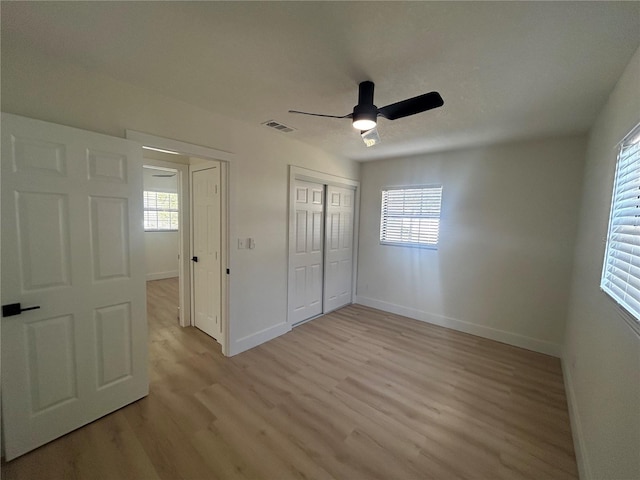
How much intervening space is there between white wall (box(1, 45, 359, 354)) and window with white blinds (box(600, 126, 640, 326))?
2.70 metres

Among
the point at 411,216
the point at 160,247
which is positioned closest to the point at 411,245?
the point at 411,216

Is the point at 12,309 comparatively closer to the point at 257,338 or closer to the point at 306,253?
the point at 257,338

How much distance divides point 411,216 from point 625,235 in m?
→ 2.72

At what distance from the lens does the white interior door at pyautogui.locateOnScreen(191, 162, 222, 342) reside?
10.0 feet

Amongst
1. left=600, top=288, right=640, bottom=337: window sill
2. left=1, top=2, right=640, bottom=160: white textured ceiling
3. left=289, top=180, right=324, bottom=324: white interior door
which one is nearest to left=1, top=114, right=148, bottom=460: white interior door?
left=1, top=2, right=640, bottom=160: white textured ceiling

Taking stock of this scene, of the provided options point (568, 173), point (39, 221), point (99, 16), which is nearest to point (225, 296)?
point (39, 221)

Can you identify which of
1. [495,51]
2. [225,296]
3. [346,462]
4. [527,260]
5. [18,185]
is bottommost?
[346,462]

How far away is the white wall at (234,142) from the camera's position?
1.65 metres

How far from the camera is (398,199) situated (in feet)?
13.9

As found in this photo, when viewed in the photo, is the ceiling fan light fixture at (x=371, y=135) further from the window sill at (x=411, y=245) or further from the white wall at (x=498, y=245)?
the window sill at (x=411, y=245)

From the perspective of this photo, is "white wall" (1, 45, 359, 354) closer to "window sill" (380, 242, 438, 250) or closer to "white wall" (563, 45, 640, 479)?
"window sill" (380, 242, 438, 250)

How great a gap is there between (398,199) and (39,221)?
4.05 metres

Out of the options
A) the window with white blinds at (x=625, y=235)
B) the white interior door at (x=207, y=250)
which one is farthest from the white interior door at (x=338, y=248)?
the window with white blinds at (x=625, y=235)

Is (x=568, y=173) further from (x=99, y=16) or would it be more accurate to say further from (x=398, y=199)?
(x=99, y=16)
